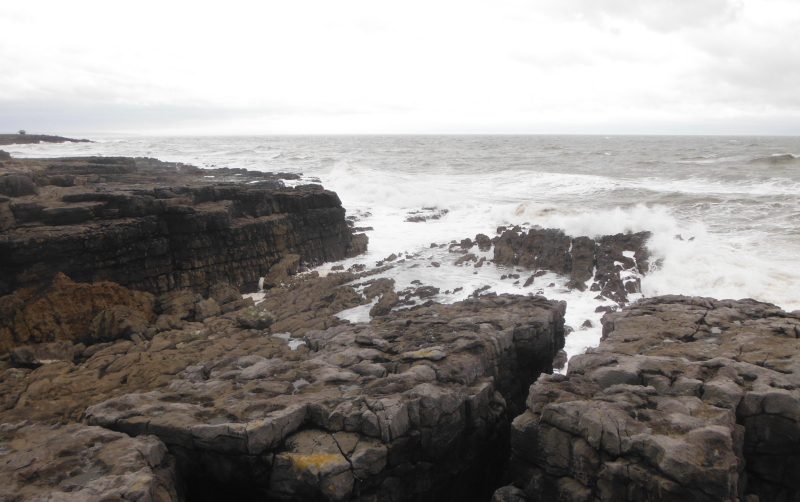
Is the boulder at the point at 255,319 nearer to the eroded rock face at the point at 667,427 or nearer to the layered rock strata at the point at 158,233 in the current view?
the layered rock strata at the point at 158,233

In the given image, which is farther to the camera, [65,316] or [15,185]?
[15,185]

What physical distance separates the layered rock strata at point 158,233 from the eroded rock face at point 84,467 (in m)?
7.92

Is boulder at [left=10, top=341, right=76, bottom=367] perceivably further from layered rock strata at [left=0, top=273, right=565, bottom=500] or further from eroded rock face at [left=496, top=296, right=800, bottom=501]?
eroded rock face at [left=496, top=296, right=800, bottom=501]

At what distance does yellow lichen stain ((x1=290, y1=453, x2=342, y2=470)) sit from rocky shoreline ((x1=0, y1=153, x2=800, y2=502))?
0.07ft

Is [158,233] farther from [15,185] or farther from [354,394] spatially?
[354,394]

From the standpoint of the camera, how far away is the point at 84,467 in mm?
5703

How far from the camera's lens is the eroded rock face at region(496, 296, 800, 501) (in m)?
5.33

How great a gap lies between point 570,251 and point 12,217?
1875 cm

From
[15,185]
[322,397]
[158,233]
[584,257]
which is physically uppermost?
[15,185]

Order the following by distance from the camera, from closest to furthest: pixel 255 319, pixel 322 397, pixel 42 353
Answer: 1. pixel 322 397
2. pixel 42 353
3. pixel 255 319

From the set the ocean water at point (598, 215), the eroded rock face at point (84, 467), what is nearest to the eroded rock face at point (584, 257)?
the ocean water at point (598, 215)

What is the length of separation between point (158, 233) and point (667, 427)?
14.8m

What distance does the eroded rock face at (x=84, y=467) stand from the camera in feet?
17.1

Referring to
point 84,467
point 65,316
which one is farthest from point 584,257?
point 65,316
